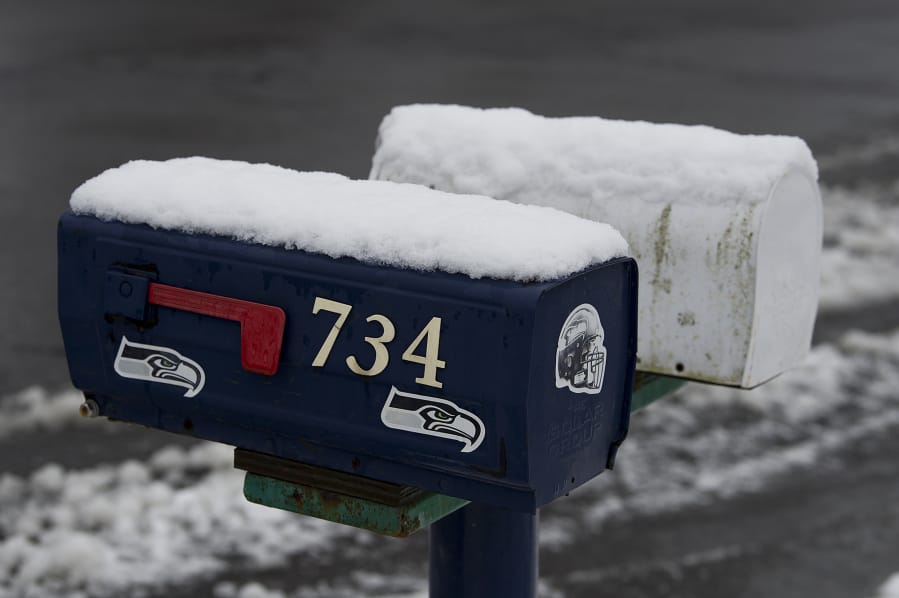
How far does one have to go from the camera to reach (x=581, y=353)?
9.39 ft

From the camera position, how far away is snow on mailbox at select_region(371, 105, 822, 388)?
3.64 meters

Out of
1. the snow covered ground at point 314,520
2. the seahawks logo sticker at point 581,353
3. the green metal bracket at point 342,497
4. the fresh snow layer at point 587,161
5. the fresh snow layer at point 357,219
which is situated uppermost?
the fresh snow layer at point 357,219

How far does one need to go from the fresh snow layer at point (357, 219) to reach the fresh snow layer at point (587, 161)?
63 centimetres

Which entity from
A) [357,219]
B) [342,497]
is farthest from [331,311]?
[342,497]

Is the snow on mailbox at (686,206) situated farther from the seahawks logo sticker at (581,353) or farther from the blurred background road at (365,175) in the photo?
the blurred background road at (365,175)

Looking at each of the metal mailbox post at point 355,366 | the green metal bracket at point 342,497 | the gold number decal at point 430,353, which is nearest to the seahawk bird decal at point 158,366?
the metal mailbox post at point 355,366

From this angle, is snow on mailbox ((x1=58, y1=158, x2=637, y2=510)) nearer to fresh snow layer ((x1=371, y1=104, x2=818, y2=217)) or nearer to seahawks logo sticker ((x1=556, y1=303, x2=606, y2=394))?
seahawks logo sticker ((x1=556, y1=303, x2=606, y2=394))

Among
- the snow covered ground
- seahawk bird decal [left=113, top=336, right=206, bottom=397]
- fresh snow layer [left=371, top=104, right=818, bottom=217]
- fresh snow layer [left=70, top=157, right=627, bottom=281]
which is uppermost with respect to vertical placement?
fresh snow layer [left=70, top=157, right=627, bottom=281]

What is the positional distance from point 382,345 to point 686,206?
3.82ft

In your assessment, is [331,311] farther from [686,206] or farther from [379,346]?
[686,206]

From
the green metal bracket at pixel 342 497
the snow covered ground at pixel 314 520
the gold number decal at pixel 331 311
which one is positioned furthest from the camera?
the snow covered ground at pixel 314 520

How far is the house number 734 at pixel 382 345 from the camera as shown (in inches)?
108

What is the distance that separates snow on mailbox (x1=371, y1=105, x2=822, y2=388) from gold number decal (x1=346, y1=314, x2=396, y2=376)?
1.03 m

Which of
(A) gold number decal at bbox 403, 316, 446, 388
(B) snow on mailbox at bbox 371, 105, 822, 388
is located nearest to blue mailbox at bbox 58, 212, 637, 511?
(A) gold number decal at bbox 403, 316, 446, 388
